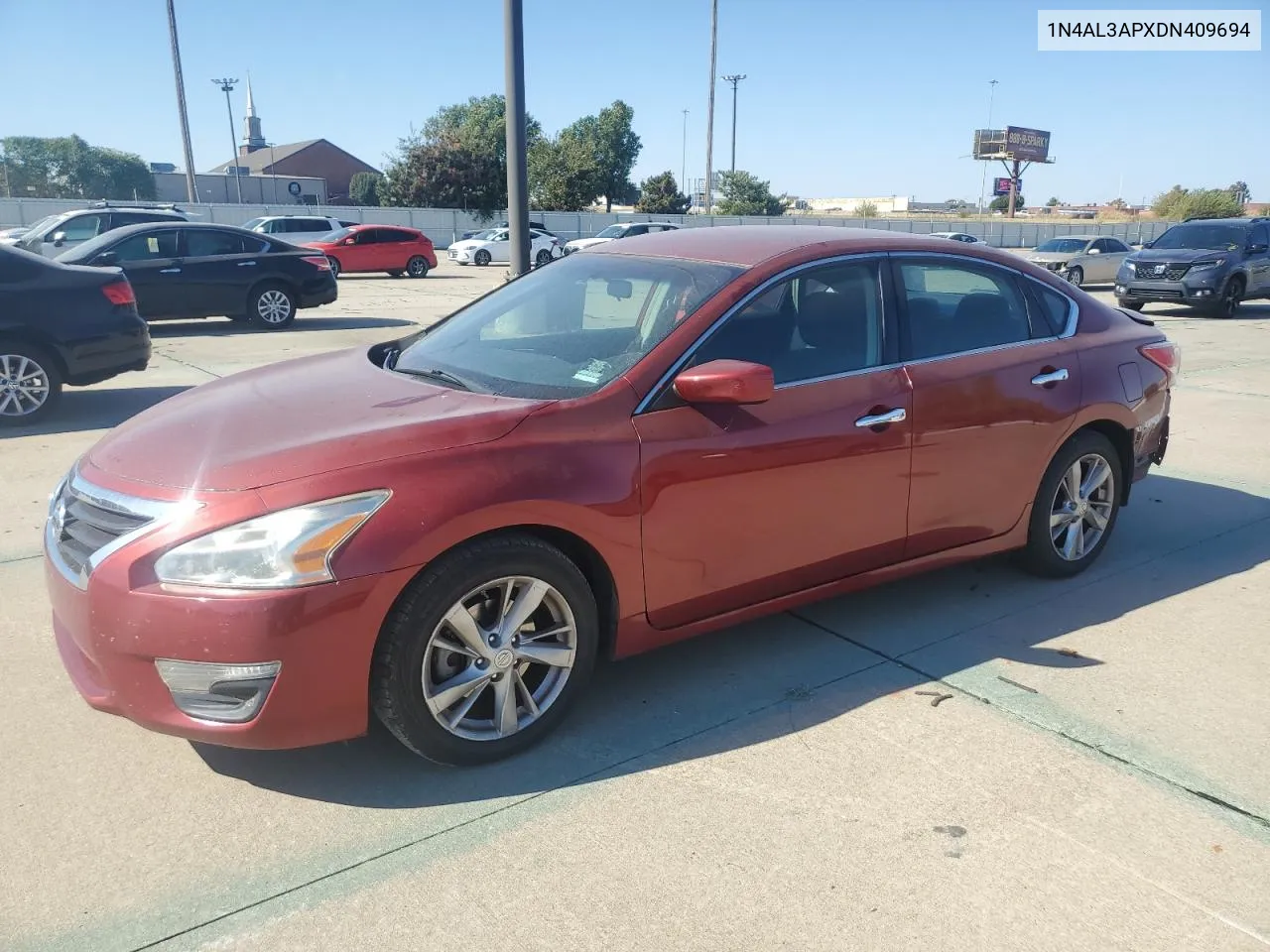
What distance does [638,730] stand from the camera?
3.38 meters

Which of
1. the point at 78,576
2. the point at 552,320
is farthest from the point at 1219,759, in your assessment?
the point at 78,576

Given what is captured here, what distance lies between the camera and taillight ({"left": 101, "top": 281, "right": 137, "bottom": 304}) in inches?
324

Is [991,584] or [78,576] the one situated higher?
[78,576]

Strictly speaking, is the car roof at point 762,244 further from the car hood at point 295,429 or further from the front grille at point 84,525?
the front grille at point 84,525

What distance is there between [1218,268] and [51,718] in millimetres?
19567

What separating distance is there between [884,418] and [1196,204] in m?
62.9

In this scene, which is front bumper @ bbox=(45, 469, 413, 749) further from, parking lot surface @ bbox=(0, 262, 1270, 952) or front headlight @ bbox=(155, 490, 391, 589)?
parking lot surface @ bbox=(0, 262, 1270, 952)

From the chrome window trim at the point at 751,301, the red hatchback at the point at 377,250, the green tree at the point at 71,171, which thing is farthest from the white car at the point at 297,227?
the green tree at the point at 71,171

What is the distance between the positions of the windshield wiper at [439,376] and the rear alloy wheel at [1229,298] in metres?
18.3

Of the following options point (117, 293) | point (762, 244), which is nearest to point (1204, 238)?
point (762, 244)

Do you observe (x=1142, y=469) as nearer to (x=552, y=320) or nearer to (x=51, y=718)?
(x=552, y=320)

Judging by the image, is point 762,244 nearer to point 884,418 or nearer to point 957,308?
point 884,418

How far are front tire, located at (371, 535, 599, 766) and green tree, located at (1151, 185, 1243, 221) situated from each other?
196ft

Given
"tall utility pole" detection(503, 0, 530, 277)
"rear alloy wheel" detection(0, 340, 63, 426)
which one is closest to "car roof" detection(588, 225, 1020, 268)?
"tall utility pole" detection(503, 0, 530, 277)
